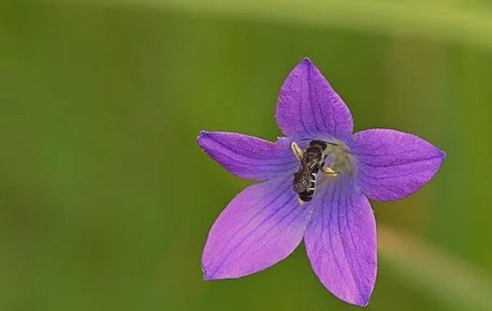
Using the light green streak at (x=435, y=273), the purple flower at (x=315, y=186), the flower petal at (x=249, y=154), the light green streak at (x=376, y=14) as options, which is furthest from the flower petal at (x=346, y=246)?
the light green streak at (x=376, y=14)

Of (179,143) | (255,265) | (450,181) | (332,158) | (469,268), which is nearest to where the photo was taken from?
(255,265)

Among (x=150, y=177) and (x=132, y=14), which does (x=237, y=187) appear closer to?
(x=150, y=177)

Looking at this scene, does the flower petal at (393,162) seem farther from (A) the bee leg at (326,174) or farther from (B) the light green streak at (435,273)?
(B) the light green streak at (435,273)

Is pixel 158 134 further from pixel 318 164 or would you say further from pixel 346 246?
pixel 346 246

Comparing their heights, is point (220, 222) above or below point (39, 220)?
above

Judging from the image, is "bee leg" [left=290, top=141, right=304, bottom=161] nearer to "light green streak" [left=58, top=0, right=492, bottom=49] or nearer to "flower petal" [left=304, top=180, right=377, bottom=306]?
"flower petal" [left=304, top=180, right=377, bottom=306]

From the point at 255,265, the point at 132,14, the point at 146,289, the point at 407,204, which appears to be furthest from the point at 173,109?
the point at 255,265
